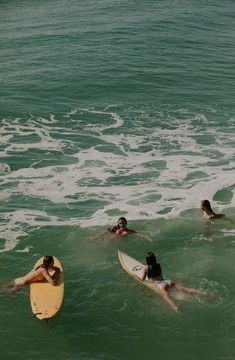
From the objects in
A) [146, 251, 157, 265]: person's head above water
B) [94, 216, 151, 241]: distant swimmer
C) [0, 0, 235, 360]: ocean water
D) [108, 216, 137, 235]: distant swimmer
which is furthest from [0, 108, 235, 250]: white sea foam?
[146, 251, 157, 265]: person's head above water

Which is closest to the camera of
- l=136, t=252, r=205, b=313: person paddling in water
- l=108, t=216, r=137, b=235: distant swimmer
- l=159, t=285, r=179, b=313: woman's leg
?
l=159, t=285, r=179, b=313: woman's leg

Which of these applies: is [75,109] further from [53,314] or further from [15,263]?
[53,314]

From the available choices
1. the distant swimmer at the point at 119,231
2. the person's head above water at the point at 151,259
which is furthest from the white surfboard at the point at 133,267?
the distant swimmer at the point at 119,231

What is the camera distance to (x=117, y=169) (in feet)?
80.0

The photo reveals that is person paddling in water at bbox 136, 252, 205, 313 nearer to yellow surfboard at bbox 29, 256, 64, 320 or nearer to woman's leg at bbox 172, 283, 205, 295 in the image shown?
woman's leg at bbox 172, 283, 205, 295

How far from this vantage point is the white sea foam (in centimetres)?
2027

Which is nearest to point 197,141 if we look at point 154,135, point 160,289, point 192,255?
point 154,135

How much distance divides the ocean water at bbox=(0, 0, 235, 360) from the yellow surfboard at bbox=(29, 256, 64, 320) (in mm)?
324

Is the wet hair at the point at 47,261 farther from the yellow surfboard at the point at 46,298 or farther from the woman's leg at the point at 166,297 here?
the woman's leg at the point at 166,297

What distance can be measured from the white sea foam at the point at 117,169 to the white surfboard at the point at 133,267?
123 inches

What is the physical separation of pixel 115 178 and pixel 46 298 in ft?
33.0

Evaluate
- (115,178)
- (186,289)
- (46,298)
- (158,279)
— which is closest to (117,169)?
(115,178)

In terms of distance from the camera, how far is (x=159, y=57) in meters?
43.2

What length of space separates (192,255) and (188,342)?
14.4 ft
